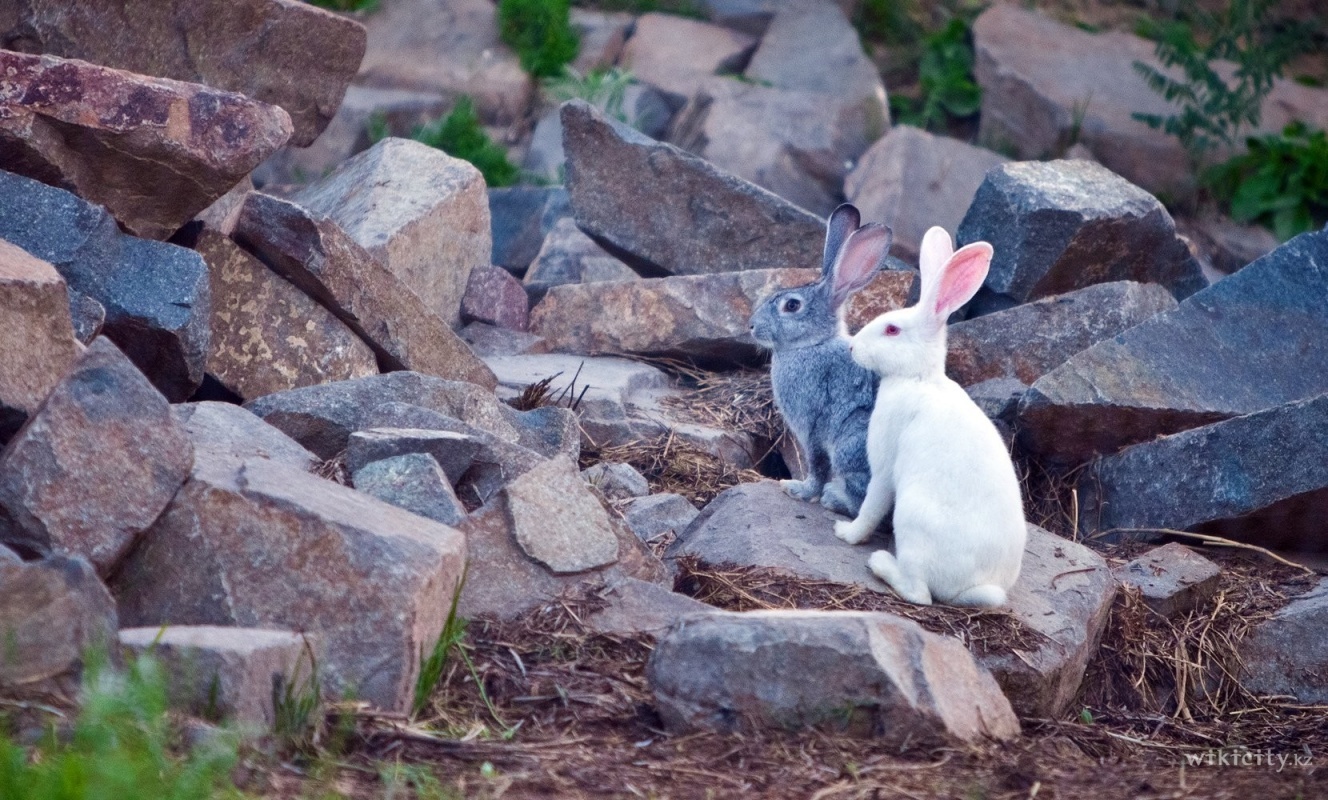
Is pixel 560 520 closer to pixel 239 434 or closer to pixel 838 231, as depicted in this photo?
pixel 239 434

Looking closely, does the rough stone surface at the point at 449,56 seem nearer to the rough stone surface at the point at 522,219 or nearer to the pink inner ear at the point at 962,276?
the rough stone surface at the point at 522,219

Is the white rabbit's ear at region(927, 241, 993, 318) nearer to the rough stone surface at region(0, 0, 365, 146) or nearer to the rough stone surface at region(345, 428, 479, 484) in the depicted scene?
the rough stone surface at region(345, 428, 479, 484)

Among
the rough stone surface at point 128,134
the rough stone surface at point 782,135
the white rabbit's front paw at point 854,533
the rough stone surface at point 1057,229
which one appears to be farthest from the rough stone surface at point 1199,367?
the rough stone surface at point 782,135

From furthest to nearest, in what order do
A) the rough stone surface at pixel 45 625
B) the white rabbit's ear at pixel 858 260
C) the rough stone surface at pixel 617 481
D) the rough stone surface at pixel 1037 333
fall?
the rough stone surface at pixel 1037 333 → the white rabbit's ear at pixel 858 260 → the rough stone surface at pixel 617 481 → the rough stone surface at pixel 45 625

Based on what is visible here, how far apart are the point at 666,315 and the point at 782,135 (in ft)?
15.4

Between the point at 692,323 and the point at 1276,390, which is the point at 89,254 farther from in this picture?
the point at 1276,390

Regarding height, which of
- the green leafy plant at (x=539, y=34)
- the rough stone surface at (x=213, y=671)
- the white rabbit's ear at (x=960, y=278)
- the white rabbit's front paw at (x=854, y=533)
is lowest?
the green leafy plant at (x=539, y=34)

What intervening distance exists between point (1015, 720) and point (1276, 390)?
2787 mm

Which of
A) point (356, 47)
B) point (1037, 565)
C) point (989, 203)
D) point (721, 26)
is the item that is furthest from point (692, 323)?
point (721, 26)

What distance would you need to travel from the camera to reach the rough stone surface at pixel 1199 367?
575 cm

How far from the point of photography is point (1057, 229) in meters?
6.74

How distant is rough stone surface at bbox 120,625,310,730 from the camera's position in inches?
120

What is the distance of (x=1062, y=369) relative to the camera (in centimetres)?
577

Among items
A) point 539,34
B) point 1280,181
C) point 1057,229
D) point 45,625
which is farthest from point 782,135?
point 45,625
